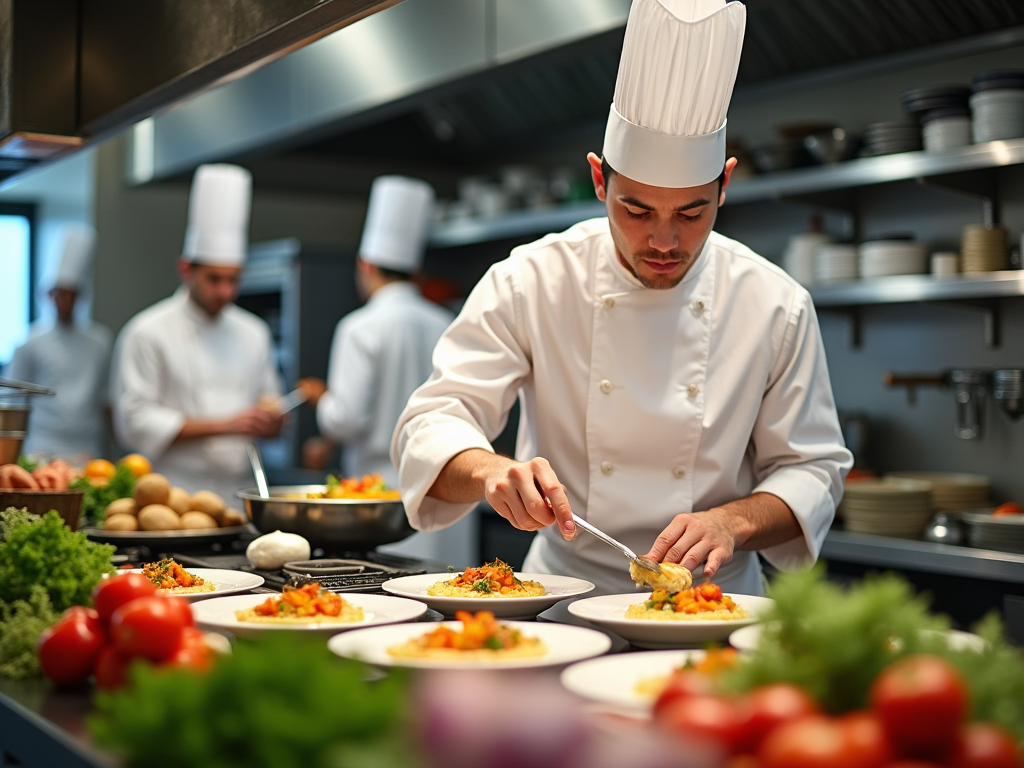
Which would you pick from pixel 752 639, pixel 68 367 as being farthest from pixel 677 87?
pixel 68 367

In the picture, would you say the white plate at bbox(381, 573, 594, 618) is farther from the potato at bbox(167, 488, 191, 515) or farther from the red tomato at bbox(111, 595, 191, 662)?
the potato at bbox(167, 488, 191, 515)

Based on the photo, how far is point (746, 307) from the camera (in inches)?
87.1

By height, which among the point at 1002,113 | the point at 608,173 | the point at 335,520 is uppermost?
the point at 1002,113

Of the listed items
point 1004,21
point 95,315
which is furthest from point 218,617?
point 95,315

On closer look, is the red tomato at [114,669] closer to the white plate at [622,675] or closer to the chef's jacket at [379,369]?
the white plate at [622,675]

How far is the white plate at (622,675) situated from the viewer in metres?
1.06

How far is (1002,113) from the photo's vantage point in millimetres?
3125

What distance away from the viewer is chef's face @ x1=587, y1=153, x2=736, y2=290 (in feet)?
6.45

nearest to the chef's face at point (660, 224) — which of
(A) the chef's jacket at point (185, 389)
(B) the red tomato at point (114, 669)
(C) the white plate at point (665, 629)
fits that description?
(C) the white plate at point (665, 629)

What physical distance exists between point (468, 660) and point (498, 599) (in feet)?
1.22

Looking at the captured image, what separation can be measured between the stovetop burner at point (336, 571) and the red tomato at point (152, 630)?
1.68 feet

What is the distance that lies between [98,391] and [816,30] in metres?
4.08

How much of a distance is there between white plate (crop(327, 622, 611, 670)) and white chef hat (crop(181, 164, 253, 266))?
3.44 meters

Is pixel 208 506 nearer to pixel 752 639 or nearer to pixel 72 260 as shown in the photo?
pixel 752 639
